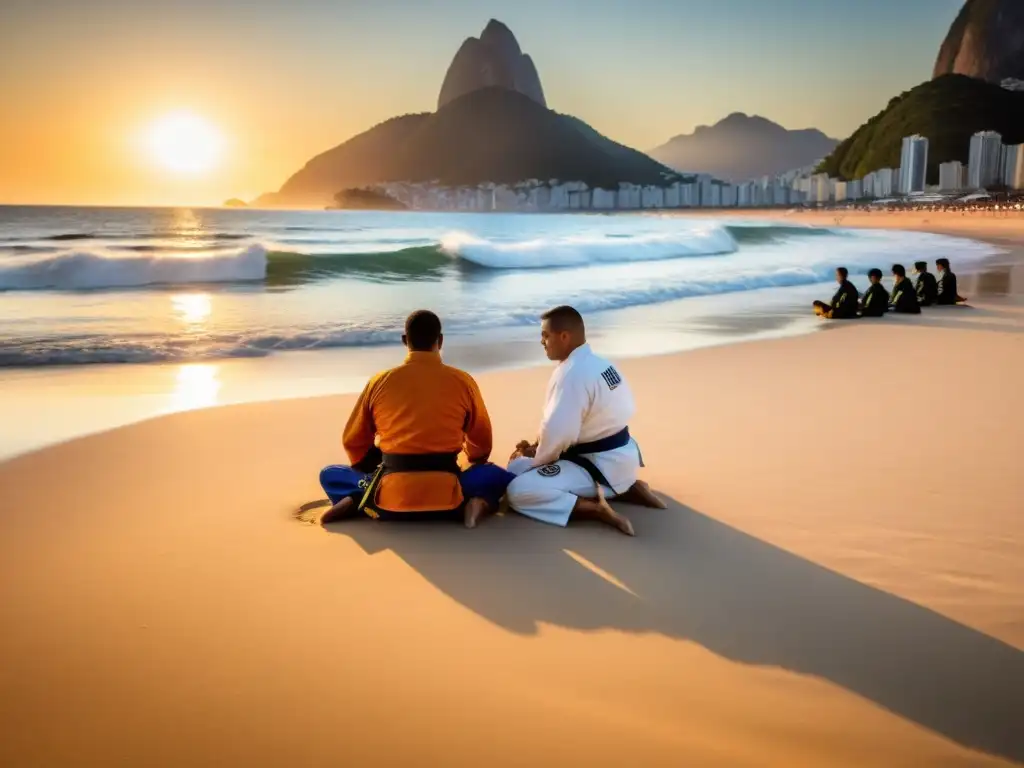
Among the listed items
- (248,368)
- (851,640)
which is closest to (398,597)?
(851,640)

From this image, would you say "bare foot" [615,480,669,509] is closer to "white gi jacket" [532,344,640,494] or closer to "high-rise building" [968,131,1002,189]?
"white gi jacket" [532,344,640,494]

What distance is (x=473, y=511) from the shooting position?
3.53 meters

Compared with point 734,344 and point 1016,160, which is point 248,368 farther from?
point 1016,160

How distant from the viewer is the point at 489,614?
8.95ft

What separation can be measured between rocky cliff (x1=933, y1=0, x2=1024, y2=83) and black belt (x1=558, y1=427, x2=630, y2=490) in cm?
14291

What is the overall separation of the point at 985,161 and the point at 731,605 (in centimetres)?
9613

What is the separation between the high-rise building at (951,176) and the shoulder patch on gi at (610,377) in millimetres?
94281

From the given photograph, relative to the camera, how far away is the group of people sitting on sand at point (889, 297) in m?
10.8

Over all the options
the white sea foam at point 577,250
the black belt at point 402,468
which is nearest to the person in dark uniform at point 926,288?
the black belt at point 402,468

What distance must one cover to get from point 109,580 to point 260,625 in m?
0.73

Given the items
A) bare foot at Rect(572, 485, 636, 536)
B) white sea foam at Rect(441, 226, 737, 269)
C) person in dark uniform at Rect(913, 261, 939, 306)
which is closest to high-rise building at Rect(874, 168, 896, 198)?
white sea foam at Rect(441, 226, 737, 269)

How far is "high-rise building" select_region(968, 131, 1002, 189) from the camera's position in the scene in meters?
81.9

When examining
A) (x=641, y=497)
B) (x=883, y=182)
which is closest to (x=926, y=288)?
(x=641, y=497)

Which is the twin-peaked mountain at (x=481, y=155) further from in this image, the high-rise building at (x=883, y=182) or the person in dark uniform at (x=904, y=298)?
the person in dark uniform at (x=904, y=298)
